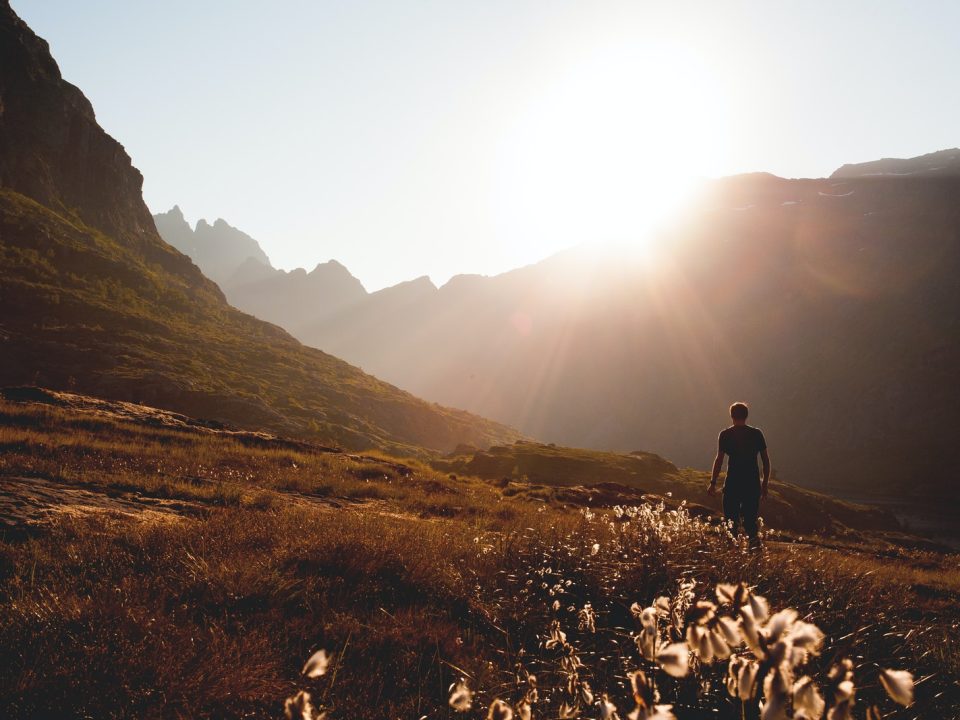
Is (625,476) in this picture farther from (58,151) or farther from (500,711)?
(58,151)

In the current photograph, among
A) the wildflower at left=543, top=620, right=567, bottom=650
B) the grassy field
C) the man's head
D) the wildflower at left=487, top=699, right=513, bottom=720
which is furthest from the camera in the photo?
the man's head

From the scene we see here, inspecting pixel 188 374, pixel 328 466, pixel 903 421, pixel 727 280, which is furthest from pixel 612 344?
pixel 328 466

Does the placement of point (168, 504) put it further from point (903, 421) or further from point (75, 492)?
point (903, 421)

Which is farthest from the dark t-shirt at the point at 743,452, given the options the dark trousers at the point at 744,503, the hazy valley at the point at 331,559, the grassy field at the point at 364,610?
the grassy field at the point at 364,610

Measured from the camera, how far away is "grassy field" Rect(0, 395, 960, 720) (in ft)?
8.74

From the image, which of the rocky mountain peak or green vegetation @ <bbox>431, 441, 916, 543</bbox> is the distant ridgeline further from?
the rocky mountain peak

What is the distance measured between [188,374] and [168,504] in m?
36.6

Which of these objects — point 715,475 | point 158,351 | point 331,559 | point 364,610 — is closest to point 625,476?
point 715,475

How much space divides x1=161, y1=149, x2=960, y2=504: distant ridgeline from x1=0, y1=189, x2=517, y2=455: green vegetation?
102793 mm

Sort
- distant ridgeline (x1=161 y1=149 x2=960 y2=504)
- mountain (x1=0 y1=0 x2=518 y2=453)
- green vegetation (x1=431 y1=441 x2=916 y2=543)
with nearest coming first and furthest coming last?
1. green vegetation (x1=431 y1=441 x2=916 y2=543)
2. mountain (x1=0 y1=0 x2=518 y2=453)
3. distant ridgeline (x1=161 y1=149 x2=960 y2=504)

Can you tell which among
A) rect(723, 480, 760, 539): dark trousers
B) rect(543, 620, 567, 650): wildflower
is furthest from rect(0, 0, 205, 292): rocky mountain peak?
rect(543, 620, 567, 650): wildflower

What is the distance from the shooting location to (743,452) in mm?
8539

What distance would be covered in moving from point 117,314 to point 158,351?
6.17 m

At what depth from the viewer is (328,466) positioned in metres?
13.7
